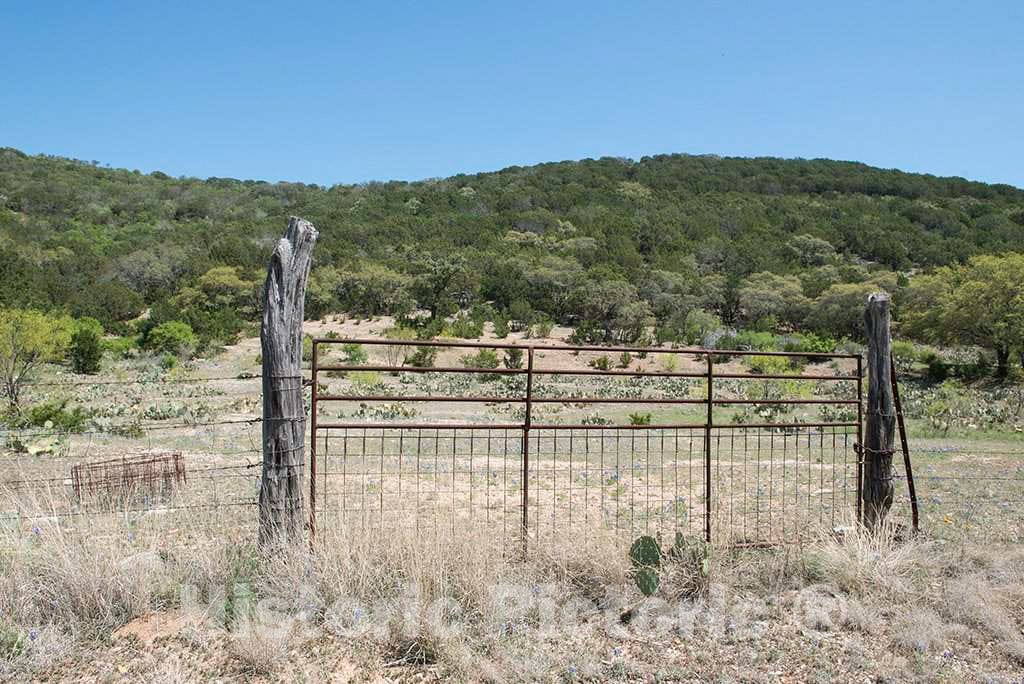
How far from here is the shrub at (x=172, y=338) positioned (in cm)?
3722

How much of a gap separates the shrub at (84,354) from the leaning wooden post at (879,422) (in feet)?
101

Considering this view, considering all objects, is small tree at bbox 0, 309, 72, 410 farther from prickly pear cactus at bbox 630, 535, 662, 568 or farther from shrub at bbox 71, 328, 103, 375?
prickly pear cactus at bbox 630, 535, 662, 568

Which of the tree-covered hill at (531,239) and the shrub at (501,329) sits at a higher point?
the tree-covered hill at (531,239)

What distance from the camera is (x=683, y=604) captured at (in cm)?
521

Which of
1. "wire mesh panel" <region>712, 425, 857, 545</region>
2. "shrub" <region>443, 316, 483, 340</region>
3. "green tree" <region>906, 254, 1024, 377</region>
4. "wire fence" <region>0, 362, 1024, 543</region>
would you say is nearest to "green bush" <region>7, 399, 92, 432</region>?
"wire fence" <region>0, 362, 1024, 543</region>

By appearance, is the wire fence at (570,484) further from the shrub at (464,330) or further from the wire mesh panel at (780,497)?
the shrub at (464,330)

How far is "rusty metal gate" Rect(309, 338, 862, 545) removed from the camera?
5887 millimetres

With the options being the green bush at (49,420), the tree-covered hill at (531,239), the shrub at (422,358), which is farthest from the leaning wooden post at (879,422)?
the tree-covered hill at (531,239)

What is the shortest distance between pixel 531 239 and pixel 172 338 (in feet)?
146

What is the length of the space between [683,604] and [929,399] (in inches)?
940

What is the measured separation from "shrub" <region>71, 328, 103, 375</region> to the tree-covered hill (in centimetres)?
894

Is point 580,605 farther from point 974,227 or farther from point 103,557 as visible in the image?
point 974,227

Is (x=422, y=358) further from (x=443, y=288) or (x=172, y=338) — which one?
(x=443, y=288)

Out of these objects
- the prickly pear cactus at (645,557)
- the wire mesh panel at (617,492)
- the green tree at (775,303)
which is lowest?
the wire mesh panel at (617,492)
